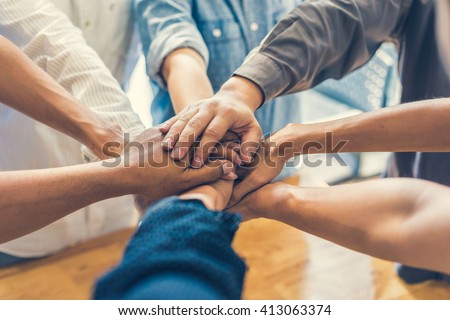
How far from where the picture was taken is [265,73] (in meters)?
1.00

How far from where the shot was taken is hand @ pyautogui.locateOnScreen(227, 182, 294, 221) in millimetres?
874

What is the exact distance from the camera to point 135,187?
862 millimetres

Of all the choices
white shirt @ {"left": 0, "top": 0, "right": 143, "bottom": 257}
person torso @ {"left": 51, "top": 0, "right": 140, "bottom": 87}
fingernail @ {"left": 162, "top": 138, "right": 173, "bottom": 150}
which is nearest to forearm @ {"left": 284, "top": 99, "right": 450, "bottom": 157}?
fingernail @ {"left": 162, "top": 138, "right": 173, "bottom": 150}

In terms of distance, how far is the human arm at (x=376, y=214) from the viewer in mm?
687

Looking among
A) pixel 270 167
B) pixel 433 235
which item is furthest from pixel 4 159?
pixel 433 235

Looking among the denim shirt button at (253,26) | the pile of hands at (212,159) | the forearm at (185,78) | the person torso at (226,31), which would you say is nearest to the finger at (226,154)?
the pile of hands at (212,159)

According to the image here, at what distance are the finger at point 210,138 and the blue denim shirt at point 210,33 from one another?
27 centimetres

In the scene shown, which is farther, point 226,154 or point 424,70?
point 424,70

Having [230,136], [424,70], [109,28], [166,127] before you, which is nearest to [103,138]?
[166,127]

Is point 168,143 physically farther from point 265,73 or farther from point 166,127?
point 265,73

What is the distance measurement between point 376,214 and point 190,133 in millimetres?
313

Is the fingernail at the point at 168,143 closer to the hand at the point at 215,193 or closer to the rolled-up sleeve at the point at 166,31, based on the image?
the hand at the point at 215,193

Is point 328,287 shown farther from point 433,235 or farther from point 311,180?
point 433,235

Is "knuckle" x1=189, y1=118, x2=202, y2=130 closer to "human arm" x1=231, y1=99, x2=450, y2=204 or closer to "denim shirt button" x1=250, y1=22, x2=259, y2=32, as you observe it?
"human arm" x1=231, y1=99, x2=450, y2=204
